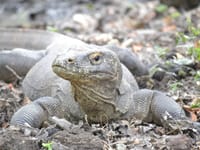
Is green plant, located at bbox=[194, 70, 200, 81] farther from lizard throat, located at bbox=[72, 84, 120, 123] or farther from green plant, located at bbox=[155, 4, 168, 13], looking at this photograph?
green plant, located at bbox=[155, 4, 168, 13]

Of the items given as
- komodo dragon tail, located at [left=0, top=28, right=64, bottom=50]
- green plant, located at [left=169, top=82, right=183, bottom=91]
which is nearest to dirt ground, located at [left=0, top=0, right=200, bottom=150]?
green plant, located at [left=169, top=82, right=183, bottom=91]

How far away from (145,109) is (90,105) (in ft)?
2.18

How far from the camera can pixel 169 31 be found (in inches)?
487

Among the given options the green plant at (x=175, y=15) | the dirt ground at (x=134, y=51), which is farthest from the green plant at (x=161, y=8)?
the green plant at (x=175, y=15)

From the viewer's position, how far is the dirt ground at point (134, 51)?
614cm

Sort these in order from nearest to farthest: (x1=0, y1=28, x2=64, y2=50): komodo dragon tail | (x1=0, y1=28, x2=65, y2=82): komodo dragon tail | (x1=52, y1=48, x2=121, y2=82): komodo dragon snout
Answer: (x1=52, y1=48, x2=121, y2=82): komodo dragon snout
(x1=0, y1=28, x2=65, y2=82): komodo dragon tail
(x1=0, y1=28, x2=64, y2=50): komodo dragon tail

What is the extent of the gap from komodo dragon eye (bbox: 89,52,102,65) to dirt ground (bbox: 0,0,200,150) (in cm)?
62

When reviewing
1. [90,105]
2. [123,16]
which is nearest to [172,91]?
[90,105]

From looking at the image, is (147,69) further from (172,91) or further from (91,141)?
(91,141)

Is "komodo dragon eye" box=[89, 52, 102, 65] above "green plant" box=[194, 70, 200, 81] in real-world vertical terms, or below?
above

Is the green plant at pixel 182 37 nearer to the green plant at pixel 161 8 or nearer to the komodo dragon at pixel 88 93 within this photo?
the komodo dragon at pixel 88 93

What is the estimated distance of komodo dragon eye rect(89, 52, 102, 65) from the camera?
6711mm

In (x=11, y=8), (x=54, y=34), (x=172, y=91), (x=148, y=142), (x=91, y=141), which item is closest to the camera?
(x=91, y=141)

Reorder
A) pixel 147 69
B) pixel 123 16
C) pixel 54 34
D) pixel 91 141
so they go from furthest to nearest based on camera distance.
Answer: pixel 123 16 < pixel 54 34 < pixel 147 69 < pixel 91 141
